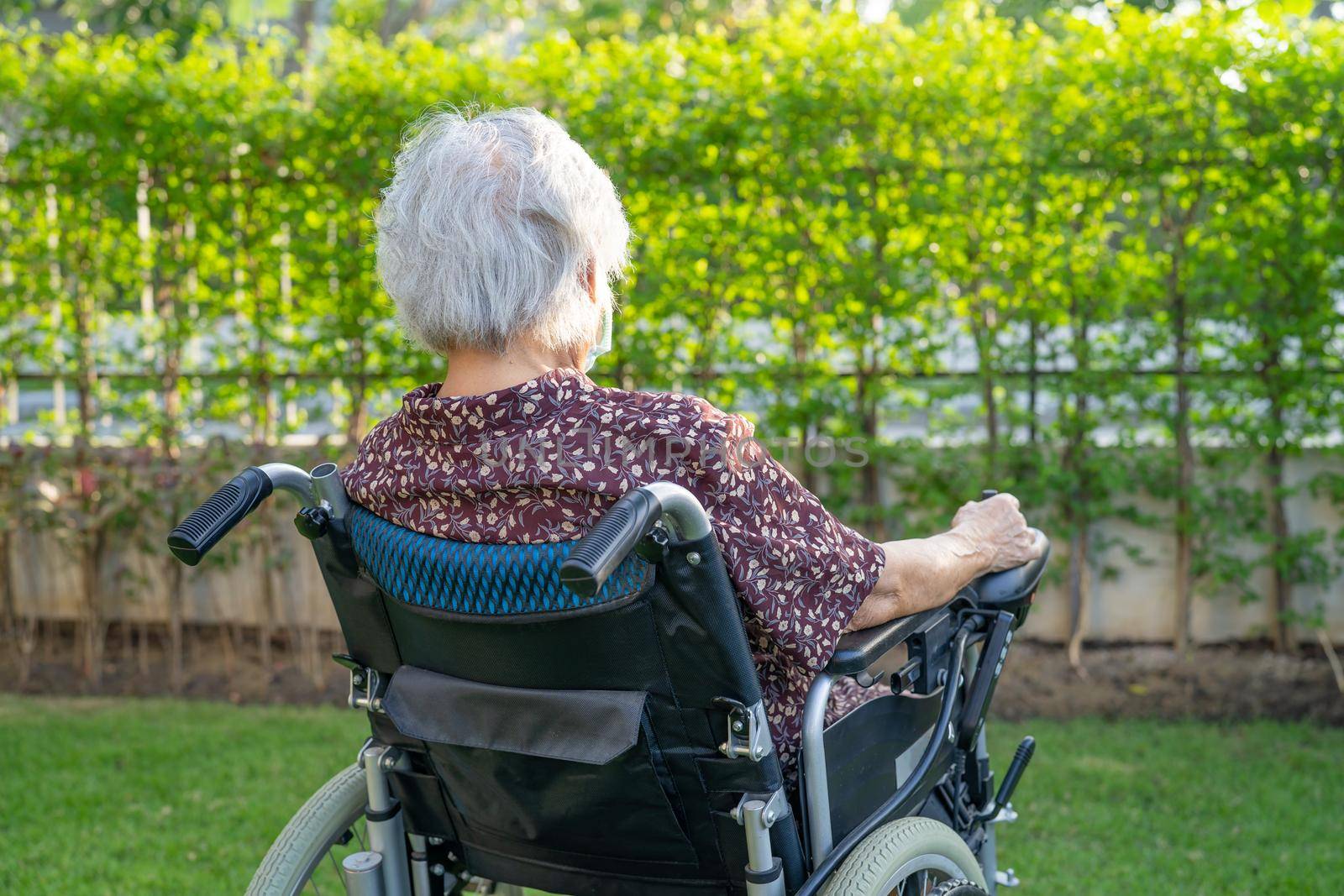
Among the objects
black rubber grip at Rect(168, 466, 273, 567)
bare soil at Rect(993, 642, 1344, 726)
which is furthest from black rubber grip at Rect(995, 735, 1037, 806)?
bare soil at Rect(993, 642, 1344, 726)

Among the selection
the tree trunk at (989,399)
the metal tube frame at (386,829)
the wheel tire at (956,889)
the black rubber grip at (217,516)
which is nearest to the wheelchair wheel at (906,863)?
the wheel tire at (956,889)

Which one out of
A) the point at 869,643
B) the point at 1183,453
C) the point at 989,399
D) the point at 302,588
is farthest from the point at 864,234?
the point at 869,643

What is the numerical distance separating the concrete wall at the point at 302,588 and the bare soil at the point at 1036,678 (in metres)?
0.10

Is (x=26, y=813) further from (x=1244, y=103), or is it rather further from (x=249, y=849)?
(x=1244, y=103)

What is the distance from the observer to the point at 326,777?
3465mm

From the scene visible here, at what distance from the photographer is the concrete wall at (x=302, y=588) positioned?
13.7 ft

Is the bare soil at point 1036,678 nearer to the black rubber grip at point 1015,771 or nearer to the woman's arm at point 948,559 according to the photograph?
the black rubber grip at point 1015,771

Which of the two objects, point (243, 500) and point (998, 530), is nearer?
point (243, 500)

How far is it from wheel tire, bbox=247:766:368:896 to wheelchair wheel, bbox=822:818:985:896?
2.69 feet

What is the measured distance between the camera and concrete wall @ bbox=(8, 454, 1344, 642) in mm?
4188

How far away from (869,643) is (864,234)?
2783 mm

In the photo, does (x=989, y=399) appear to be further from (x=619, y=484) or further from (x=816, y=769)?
(x=619, y=484)

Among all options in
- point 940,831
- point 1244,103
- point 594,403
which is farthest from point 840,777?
point 1244,103

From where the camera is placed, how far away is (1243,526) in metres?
4.11
